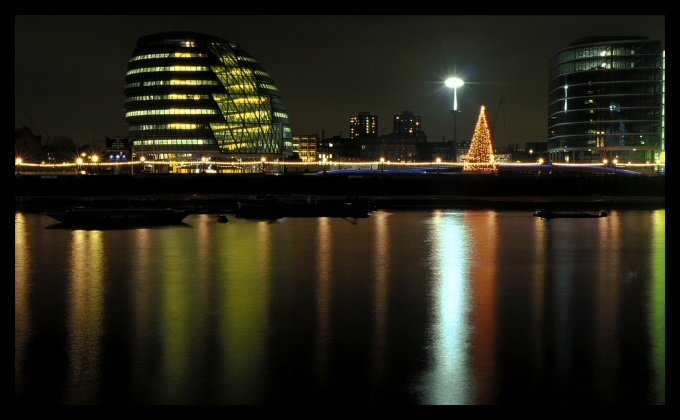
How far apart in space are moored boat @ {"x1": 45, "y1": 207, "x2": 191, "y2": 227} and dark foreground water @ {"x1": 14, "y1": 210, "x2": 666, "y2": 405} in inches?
398

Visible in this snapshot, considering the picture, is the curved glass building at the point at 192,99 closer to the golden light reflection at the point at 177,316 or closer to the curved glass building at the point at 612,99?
the curved glass building at the point at 612,99

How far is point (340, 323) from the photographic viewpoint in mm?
16859

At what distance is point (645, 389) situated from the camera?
12.2 metres

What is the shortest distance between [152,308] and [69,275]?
6909mm

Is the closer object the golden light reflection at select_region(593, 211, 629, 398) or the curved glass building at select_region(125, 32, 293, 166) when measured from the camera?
the golden light reflection at select_region(593, 211, 629, 398)

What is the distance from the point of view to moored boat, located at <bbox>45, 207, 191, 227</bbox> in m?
44.6

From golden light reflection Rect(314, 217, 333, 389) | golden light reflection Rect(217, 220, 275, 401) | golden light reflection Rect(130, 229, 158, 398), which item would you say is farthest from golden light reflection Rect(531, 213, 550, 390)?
golden light reflection Rect(130, 229, 158, 398)

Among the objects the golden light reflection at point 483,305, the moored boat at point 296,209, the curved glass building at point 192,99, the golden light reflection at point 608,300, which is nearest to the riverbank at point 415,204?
the moored boat at point 296,209

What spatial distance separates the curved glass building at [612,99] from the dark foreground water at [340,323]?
134m

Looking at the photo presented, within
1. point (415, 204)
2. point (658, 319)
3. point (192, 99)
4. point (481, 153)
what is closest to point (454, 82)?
point (415, 204)

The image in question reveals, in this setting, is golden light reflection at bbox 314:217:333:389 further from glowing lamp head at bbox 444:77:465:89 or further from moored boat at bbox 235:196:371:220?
glowing lamp head at bbox 444:77:465:89

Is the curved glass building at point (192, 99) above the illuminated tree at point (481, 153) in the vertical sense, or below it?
above

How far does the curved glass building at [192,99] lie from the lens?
17512 cm
